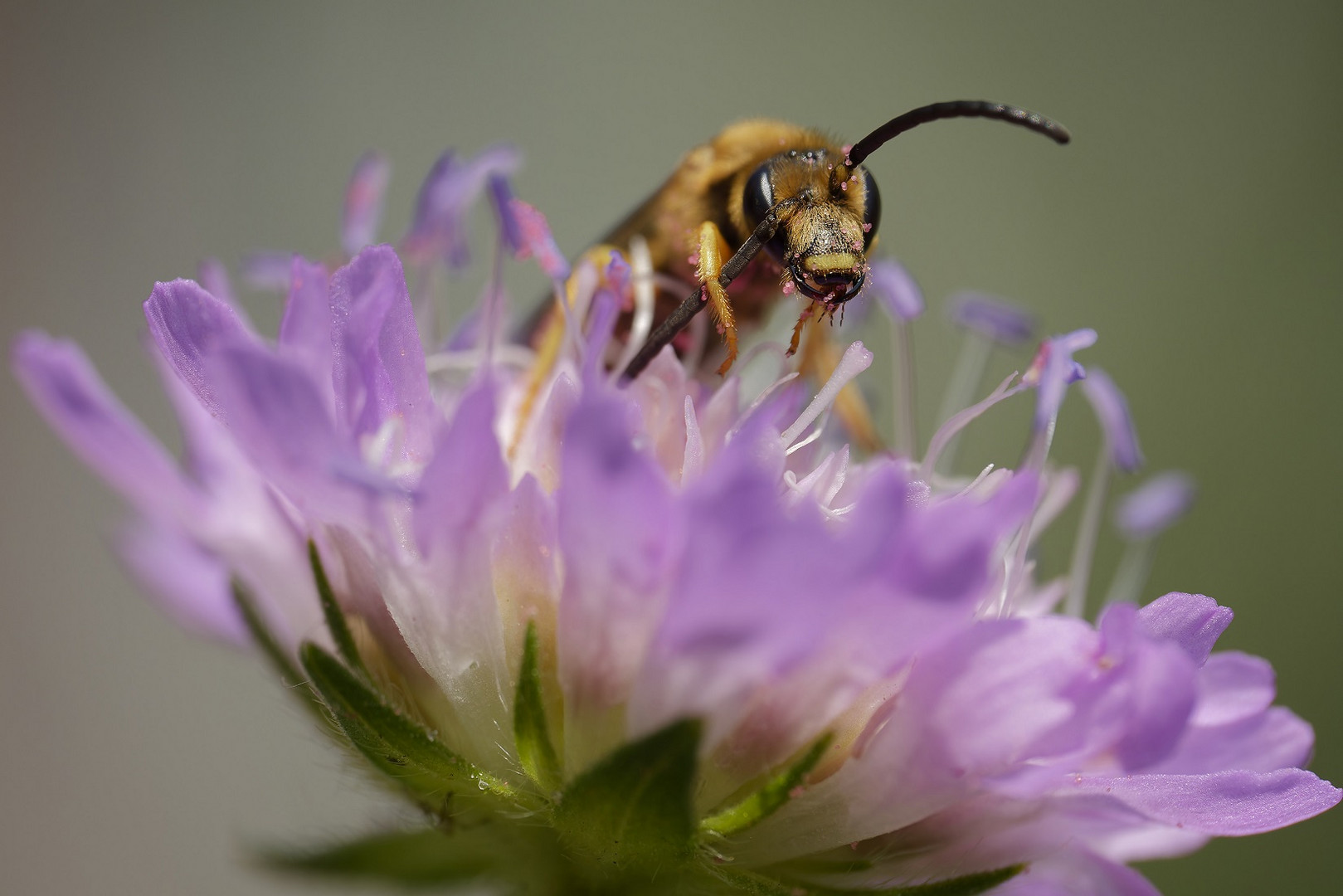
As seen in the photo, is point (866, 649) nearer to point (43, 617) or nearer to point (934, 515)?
point (934, 515)

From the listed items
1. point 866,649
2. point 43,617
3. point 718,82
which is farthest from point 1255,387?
point 43,617

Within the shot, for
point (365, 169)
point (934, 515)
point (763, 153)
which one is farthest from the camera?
point (365, 169)

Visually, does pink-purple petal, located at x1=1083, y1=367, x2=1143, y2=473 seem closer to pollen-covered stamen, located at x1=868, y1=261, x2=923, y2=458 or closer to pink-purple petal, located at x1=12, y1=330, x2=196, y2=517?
pollen-covered stamen, located at x1=868, y1=261, x2=923, y2=458

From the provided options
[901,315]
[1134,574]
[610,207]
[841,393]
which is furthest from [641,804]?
[610,207]

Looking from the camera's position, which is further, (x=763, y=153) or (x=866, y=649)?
(x=763, y=153)

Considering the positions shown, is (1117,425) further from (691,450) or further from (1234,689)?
(691,450)

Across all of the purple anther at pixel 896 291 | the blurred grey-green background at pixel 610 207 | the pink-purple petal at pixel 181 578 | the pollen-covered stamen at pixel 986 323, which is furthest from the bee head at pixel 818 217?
the blurred grey-green background at pixel 610 207

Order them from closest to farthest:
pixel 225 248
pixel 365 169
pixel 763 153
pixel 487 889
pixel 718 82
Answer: pixel 487 889
pixel 763 153
pixel 365 169
pixel 225 248
pixel 718 82
